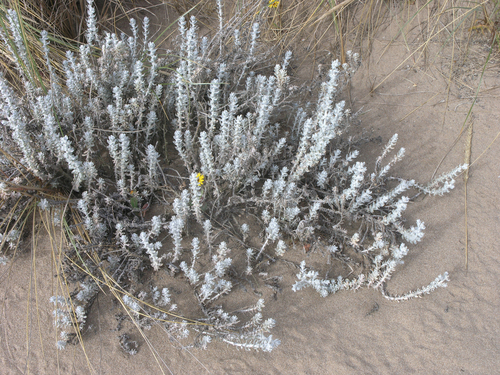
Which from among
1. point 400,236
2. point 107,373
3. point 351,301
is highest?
point 400,236

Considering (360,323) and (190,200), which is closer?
(360,323)

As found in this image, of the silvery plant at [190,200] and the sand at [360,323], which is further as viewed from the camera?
the silvery plant at [190,200]

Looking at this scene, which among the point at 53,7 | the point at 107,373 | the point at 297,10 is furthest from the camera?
the point at 297,10

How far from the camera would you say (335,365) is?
2000 millimetres

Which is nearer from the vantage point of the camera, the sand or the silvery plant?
the sand

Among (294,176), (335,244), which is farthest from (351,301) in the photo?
(294,176)

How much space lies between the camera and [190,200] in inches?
96.3

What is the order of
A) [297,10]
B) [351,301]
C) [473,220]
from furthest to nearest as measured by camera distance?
[297,10], [473,220], [351,301]

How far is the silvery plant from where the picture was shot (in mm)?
2102

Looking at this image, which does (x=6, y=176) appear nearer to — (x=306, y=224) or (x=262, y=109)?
(x=262, y=109)

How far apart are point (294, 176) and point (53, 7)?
9.05 feet

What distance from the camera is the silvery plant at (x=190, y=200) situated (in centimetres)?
210

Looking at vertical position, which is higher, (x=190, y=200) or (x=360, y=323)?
(x=190, y=200)

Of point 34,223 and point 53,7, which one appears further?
point 53,7
